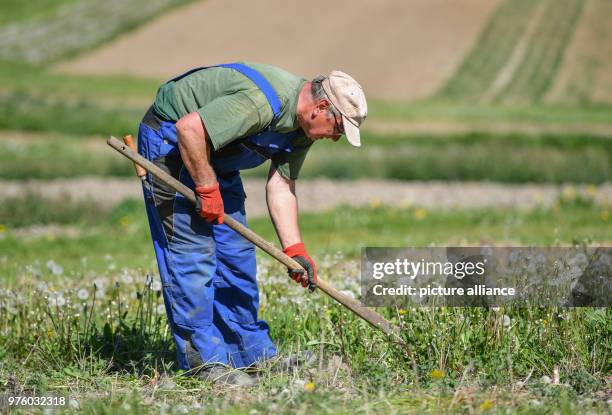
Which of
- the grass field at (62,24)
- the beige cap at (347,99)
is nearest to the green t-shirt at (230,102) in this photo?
→ the beige cap at (347,99)

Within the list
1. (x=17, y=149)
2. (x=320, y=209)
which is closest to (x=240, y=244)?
(x=320, y=209)

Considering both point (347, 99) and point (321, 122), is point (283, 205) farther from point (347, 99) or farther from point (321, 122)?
point (347, 99)

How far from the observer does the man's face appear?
4.54m

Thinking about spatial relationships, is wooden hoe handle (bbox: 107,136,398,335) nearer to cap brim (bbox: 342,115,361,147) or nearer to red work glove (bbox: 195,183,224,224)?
red work glove (bbox: 195,183,224,224)

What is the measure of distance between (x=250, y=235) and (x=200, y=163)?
526 mm

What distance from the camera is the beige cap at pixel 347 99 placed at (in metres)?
4.47

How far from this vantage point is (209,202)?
4508mm

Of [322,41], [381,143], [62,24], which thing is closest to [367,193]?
[381,143]

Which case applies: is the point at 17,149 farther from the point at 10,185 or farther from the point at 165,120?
Result: the point at 165,120

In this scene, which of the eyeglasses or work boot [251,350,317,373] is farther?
work boot [251,350,317,373]

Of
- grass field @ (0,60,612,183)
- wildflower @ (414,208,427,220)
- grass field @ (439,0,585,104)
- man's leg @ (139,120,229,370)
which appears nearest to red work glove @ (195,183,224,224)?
man's leg @ (139,120,229,370)

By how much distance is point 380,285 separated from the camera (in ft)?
17.6

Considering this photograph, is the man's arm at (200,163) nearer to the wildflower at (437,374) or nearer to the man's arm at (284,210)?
the man's arm at (284,210)

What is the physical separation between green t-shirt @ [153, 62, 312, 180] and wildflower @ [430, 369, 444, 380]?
4.50 feet
